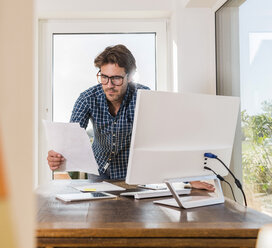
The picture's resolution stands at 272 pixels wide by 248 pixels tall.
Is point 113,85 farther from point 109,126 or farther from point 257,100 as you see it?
point 257,100

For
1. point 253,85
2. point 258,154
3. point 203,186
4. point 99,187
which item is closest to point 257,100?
point 253,85

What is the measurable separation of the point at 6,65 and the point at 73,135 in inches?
61.3

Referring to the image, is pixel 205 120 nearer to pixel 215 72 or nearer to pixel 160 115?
pixel 160 115

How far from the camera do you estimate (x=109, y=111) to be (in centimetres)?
232

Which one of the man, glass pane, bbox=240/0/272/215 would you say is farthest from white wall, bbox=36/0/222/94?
the man

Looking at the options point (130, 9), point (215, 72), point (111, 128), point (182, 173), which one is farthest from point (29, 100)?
point (130, 9)

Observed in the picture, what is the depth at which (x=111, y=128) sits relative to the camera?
2.23m

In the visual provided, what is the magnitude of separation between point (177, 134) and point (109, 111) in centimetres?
103

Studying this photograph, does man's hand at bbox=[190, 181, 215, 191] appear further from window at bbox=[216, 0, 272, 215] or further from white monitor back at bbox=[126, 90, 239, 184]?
window at bbox=[216, 0, 272, 215]

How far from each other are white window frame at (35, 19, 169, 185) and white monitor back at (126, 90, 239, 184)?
6.06 ft

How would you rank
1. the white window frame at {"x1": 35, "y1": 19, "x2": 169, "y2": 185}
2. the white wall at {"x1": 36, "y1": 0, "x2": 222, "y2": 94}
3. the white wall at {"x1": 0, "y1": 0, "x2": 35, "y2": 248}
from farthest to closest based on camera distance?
the white window frame at {"x1": 35, "y1": 19, "x2": 169, "y2": 185}
the white wall at {"x1": 36, "y1": 0, "x2": 222, "y2": 94}
the white wall at {"x1": 0, "y1": 0, "x2": 35, "y2": 248}

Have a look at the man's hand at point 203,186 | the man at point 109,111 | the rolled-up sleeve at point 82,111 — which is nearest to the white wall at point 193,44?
the man at point 109,111

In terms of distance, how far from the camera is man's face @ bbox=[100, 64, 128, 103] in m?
2.18

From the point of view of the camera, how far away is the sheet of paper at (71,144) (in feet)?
5.54
